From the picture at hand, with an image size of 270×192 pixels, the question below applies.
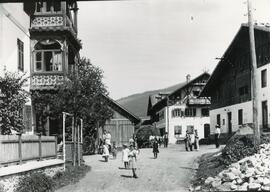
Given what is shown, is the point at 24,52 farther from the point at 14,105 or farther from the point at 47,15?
the point at 14,105

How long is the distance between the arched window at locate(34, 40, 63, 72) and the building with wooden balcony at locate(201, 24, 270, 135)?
1212 centimetres

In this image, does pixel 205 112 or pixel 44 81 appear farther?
pixel 205 112

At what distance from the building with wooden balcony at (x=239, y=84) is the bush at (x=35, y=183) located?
1847 centimetres

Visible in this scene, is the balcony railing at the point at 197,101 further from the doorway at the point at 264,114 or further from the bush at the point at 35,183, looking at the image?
the bush at the point at 35,183

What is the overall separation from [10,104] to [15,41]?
15.4 feet

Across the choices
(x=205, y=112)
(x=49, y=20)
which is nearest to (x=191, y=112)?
(x=205, y=112)

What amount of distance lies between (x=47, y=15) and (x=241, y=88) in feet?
61.5

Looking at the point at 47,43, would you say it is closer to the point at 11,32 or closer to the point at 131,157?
the point at 11,32

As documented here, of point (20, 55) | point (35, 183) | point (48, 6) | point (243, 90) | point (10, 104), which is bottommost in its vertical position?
point (35, 183)

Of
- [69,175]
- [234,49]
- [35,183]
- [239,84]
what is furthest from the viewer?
[239,84]

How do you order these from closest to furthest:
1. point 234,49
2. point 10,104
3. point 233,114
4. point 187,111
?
point 10,104 → point 234,49 → point 233,114 → point 187,111

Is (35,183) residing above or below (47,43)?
below

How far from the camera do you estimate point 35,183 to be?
1382cm

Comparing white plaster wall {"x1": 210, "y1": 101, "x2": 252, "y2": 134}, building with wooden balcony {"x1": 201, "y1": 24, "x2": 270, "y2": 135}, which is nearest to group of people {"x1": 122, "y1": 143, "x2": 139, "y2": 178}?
building with wooden balcony {"x1": 201, "y1": 24, "x2": 270, "y2": 135}
